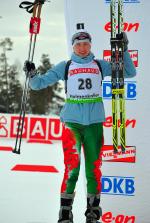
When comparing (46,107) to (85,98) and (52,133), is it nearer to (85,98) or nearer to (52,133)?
(52,133)

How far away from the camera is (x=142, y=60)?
10.4 ft

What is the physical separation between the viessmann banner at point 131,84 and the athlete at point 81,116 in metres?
0.50

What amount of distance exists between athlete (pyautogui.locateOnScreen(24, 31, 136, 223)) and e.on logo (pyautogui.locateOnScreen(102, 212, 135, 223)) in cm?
61

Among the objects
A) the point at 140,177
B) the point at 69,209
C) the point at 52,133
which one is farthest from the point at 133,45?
the point at 52,133

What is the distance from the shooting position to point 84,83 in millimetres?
2582

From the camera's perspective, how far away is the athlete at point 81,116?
2.58 m

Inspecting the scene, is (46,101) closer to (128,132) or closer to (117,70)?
(128,132)

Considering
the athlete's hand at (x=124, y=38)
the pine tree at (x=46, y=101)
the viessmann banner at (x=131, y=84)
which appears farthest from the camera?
the pine tree at (x=46, y=101)

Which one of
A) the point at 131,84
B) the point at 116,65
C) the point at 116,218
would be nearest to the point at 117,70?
the point at 116,65

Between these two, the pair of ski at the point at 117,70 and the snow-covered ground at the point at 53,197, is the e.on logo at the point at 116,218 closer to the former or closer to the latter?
the snow-covered ground at the point at 53,197

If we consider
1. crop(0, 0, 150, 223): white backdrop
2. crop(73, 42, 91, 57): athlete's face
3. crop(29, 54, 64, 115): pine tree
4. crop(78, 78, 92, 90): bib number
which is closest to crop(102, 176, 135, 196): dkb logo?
crop(0, 0, 150, 223): white backdrop

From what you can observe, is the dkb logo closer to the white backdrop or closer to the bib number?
the white backdrop

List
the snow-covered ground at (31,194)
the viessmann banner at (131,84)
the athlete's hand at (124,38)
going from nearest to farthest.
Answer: the athlete's hand at (124,38), the viessmann banner at (131,84), the snow-covered ground at (31,194)

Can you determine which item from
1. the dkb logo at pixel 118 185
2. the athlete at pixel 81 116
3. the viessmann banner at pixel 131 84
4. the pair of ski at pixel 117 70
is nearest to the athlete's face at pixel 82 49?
the athlete at pixel 81 116
